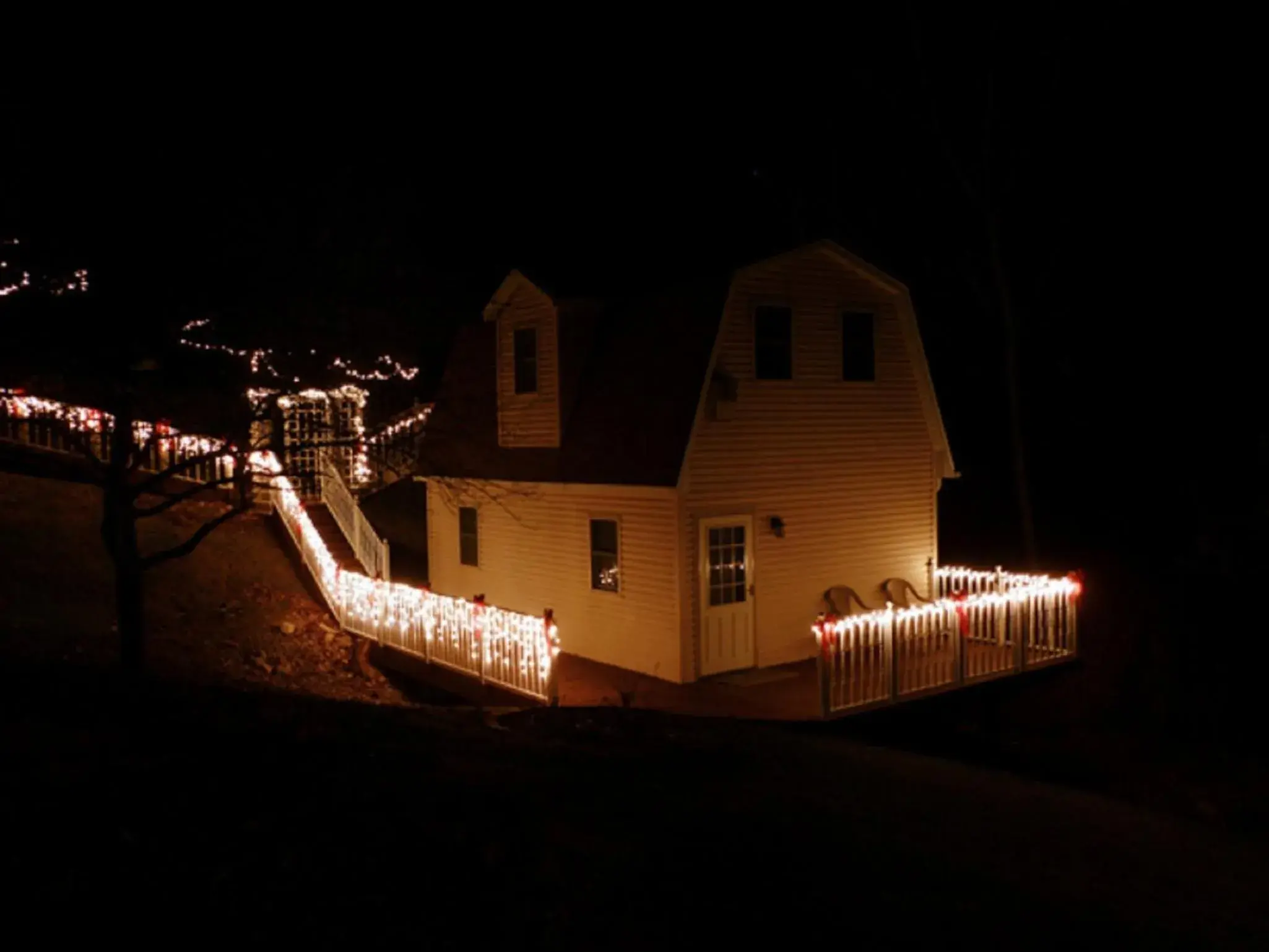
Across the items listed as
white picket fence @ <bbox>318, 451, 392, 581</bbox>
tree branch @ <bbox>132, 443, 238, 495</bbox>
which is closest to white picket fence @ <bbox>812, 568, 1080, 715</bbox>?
tree branch @ <bbox>132, 443, 238, 495</bbox>

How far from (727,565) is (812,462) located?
2248mm

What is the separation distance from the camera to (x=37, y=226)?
37.6 ft

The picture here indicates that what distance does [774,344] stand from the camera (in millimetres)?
16016

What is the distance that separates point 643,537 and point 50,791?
10313 mm

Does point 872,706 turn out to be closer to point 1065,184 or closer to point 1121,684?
Result: point 1121,684

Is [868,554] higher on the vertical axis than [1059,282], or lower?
lower

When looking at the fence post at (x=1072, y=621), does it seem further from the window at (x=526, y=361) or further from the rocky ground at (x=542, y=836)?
the window at (x=526, y=361)

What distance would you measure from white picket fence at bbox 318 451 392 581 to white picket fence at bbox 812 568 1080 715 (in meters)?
8.98

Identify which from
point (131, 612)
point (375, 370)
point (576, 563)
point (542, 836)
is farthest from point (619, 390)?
point (542, 836)

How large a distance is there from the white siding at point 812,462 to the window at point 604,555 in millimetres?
1593

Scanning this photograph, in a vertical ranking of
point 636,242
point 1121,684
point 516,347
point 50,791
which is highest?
point 636,242

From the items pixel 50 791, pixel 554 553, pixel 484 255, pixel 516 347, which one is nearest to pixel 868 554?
pixel 554 553

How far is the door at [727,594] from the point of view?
1506cm

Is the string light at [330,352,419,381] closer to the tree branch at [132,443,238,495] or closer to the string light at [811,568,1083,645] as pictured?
the tree branch at [132,443,238,495]
